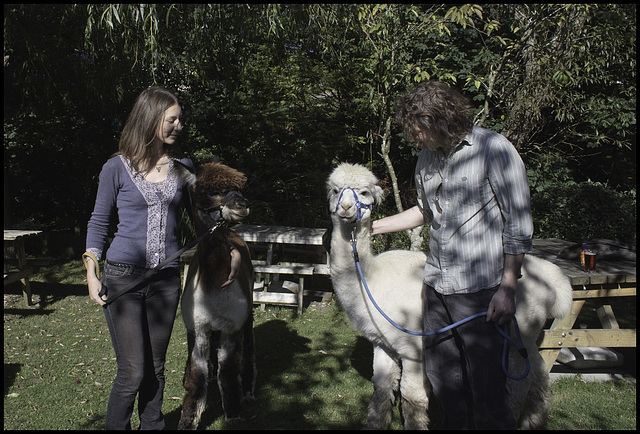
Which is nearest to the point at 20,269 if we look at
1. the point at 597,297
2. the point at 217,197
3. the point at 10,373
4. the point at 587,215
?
the point at 10,373

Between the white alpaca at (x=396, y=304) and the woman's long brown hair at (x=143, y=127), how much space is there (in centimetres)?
104

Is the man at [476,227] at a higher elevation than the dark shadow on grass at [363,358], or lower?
higher

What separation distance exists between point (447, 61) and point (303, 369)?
22.0ft

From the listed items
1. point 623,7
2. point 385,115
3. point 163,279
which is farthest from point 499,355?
point 623,7

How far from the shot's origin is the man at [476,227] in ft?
6.57

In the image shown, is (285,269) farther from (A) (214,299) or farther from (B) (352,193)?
(B) (352,193)

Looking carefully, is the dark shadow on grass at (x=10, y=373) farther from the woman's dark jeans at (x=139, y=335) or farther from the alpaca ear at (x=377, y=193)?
the alpaca ear at (x=377, y=193)

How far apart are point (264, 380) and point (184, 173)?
231cm

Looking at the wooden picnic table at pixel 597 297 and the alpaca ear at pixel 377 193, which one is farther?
the wooden picnic table at pixel 597 297

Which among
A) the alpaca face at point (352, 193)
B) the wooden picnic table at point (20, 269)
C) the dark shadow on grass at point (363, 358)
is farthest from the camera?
the wooden picnic table at point (20, 269)

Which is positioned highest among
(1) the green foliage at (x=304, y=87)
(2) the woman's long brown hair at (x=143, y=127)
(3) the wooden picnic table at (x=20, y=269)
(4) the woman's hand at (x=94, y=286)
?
(1) the green foliage at (x=304, y=87)

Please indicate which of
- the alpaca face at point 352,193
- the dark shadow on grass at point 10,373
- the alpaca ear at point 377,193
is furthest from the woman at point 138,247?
the dark shadow on grass at point 10,373

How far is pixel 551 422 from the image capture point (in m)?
3.42

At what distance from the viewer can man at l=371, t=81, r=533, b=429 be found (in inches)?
78.9
